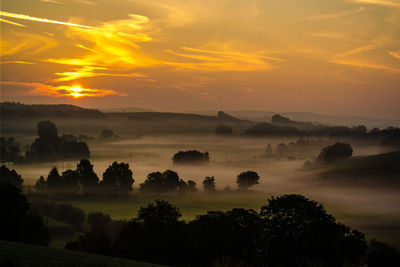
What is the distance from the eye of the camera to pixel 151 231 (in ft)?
210

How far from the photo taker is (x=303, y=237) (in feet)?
196

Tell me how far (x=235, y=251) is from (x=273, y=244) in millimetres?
4850

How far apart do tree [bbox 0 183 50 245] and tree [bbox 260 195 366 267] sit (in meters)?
29.9

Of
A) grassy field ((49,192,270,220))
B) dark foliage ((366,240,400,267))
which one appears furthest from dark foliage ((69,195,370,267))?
grassy field ((49,192,270,220))

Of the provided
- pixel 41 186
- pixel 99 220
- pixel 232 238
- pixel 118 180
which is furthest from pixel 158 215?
pixel 41 186

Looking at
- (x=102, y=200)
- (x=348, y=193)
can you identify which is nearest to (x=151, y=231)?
(x=102, y=200)

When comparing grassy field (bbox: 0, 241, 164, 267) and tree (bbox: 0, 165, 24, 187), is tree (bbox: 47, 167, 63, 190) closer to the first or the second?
tree (bbox: 0, 165, 24, 187)

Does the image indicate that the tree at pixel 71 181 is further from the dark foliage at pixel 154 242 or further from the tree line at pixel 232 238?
the dark foliage at pixel 154 242

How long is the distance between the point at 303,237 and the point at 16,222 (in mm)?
36150

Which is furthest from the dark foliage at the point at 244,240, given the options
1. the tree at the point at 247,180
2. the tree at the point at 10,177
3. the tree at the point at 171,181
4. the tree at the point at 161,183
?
the tree at the point at 247,180

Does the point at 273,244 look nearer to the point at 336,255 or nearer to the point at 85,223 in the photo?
the point at 336,255

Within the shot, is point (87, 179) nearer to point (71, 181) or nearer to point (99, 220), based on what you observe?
point (71, 181)

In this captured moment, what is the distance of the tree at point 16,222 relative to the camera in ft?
200

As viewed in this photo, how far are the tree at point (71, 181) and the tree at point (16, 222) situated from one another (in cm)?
9433
